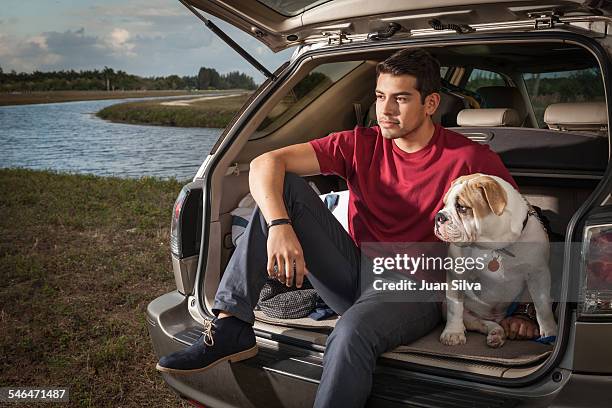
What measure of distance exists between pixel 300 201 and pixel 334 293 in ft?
1.37

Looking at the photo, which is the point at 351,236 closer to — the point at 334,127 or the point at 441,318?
the point at 441,318

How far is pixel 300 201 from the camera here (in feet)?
8.95

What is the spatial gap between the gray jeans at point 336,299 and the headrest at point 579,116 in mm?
1107

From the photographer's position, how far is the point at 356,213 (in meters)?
2.95

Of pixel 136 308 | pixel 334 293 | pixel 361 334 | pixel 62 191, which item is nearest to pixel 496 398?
pixel 361 334

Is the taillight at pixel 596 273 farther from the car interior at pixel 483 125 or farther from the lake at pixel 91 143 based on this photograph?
the lake at pixel 91 143

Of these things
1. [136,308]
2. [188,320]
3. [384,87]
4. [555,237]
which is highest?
[384,87]

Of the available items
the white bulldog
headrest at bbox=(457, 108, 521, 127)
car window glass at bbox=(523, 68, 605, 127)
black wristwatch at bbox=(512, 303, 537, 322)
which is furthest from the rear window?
car window glass at bbox=(523, 68, 605, 127)

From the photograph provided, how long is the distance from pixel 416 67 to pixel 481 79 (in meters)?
2.10

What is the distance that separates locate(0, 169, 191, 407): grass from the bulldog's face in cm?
197

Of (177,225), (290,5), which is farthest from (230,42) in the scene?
(177,225)

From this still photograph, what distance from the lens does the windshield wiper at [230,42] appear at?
294cm

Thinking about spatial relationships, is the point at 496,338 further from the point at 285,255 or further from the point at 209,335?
the point at 209,335

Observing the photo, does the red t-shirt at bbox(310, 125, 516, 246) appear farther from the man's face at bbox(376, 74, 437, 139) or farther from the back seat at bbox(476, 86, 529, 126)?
the back seat at bbox(476, 86, 529, 126)
